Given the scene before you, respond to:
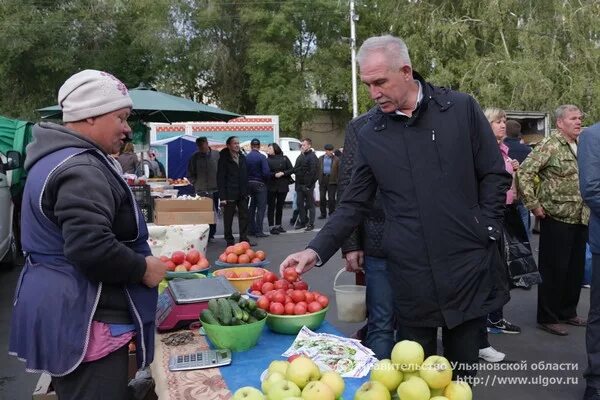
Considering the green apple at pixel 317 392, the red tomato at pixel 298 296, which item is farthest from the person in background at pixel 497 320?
the green apple at pixel 317 392

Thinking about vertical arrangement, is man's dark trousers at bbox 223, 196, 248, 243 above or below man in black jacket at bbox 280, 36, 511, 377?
below

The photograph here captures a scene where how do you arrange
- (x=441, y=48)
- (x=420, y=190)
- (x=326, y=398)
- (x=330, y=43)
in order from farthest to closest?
(x=330, y=43) → (x=441, y=48) → (x=420, y=190) → (x=326, y=398)

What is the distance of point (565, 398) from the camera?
12.7 feet

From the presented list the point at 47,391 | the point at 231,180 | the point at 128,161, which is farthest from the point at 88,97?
the point at 128,161

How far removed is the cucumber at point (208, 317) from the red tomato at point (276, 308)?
0.36 m

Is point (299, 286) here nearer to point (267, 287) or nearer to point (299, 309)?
point (267, 287)

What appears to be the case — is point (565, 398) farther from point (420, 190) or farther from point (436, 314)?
point (420, 190)

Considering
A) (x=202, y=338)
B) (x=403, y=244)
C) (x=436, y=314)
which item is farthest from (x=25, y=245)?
(x=436, y=314)

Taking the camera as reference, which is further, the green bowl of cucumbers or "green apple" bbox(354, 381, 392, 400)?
the green bowl of cucumbers

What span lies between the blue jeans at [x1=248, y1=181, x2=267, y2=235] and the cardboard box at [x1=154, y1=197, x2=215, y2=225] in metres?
4.57

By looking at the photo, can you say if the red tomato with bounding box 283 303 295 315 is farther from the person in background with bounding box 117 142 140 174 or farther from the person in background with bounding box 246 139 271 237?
the person in background with bounding box 117 142 140 174

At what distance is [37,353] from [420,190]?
5.20 ft

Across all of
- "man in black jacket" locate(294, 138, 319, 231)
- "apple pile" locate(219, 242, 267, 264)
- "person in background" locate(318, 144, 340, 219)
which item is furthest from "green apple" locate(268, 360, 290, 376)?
"person in background" locate(318, 144, 340, 219)

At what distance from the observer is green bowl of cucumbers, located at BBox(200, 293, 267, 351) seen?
251cm
